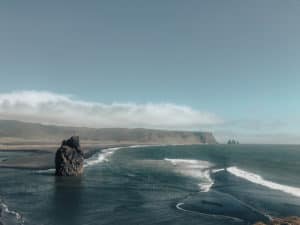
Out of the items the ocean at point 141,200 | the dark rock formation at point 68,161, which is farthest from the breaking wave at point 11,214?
the dark rock formation at point 68,161

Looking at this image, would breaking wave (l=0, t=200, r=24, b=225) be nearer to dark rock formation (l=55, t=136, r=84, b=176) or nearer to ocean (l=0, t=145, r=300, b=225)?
ocean (l=0, t=145, r=300, b=225)

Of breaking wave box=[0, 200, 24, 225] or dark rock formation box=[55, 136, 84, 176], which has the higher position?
dark rock formation box=[55, 136, 84, 176]

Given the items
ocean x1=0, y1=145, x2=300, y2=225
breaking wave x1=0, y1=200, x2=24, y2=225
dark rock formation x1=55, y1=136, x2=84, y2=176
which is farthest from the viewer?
dark rock formation x1=55, y1=136, x2=84, y2=176

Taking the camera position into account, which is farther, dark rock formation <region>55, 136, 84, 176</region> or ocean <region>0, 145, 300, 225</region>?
dark rock formation <region>55, 136, 84, 176</region>

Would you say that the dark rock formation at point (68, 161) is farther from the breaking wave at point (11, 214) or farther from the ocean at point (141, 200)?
the breaking wave at point (11, 214)

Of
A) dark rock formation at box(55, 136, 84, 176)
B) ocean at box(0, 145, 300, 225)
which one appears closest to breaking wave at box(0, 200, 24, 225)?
ocean at box(0, 145, 300, 225)

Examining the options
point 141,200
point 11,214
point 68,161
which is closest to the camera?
point 11,214

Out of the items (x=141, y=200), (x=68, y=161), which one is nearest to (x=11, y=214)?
(x=141, y=200)

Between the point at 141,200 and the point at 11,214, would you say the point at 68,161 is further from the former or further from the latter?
the point at 11,214

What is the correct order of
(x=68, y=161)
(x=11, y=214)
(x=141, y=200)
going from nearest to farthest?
(x=11, y=214) → (x=141, y=200) → (x=68, y=161)

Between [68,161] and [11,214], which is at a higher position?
[68,161]

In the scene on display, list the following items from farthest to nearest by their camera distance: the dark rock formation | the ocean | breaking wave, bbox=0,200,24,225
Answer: the dark rock formation → the ocean → breaking wave, bbox=0,200,24,225

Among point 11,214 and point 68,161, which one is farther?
point 68,161

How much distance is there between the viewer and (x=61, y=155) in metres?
87.9
